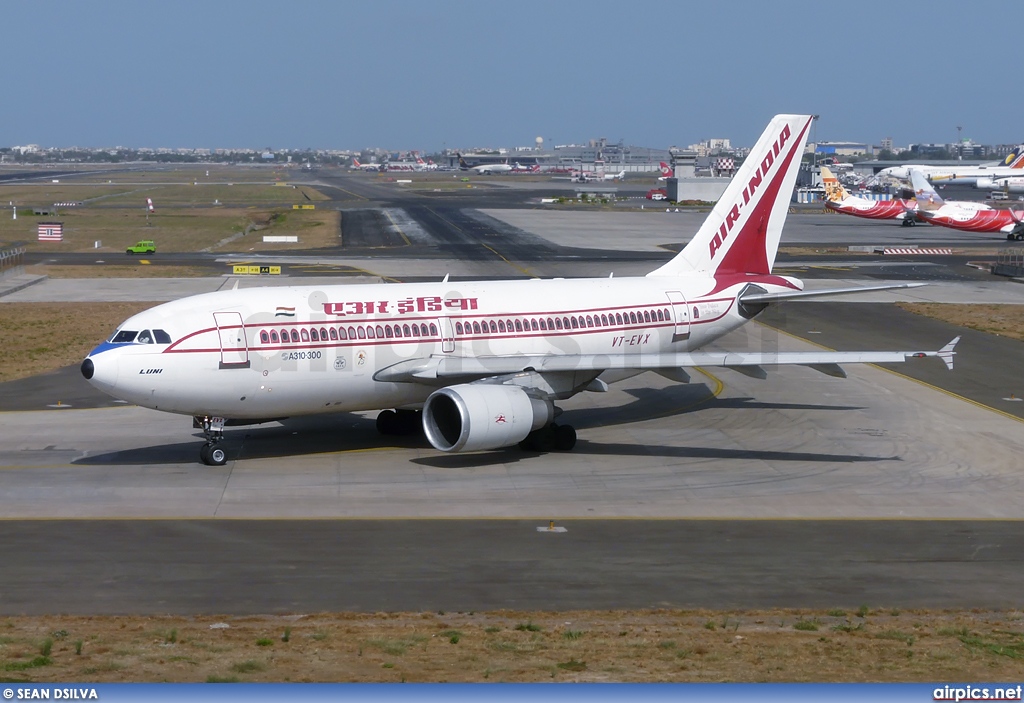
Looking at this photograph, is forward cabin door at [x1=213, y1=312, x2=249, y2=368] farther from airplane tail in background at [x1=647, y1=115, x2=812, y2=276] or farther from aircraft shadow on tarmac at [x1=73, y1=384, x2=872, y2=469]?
airplane tail in background at [x1=647, y1=115, x2=812, y2=276]

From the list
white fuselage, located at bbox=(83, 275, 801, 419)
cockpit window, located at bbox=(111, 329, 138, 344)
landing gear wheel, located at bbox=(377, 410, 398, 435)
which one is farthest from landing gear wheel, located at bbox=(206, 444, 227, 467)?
landing gear wheel, located at bbox=(377, 410, 398, 435)

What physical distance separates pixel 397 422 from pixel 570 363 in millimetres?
5965

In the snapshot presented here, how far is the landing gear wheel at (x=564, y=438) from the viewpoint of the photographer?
3331 centimetres

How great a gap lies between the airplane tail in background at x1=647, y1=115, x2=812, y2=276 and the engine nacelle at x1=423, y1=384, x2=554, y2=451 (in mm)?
10420

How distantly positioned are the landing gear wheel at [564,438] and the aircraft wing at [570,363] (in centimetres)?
187

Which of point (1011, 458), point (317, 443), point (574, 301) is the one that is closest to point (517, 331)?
point (574, 301)

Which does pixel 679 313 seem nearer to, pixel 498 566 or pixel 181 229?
pixel 498 566

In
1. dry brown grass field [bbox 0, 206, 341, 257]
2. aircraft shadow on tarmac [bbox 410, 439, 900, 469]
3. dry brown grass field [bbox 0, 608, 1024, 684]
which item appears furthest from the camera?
dry brown grass field [bbox 0, 206, 341, 257]

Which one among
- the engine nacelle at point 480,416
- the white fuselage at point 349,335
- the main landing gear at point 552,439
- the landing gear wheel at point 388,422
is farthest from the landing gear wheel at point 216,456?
the main landing gear at point 552,439

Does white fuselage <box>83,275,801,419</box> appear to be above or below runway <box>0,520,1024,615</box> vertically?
above

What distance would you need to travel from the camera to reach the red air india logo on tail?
39312mm

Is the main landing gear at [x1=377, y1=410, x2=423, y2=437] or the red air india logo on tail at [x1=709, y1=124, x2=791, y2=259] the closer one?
the main landing gear at [x1=377, y1=410, x2=423, y2=437]

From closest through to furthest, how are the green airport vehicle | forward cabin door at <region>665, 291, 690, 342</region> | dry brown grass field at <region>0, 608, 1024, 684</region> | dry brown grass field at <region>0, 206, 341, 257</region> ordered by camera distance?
dry brown grass field at <region>0, 608, 1024, 684</region>
forward cabin door at <region>665, 291, 690, 342</region>
the green airport vehicle
dry brown grass field at <region>0, 206, 341, 257</region>

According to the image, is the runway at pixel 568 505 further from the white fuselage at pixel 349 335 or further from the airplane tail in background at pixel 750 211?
the airplane tail in background at pixel 750 211
